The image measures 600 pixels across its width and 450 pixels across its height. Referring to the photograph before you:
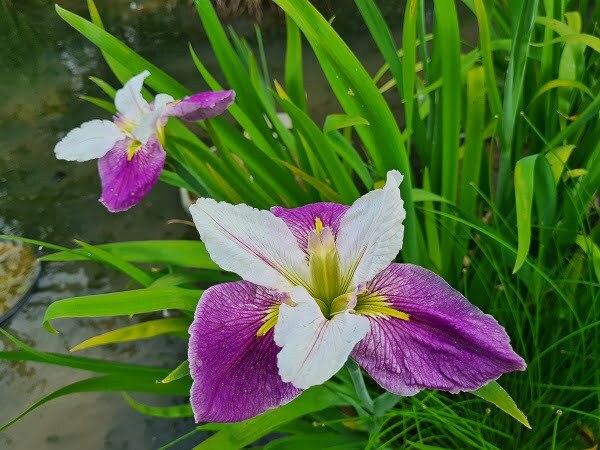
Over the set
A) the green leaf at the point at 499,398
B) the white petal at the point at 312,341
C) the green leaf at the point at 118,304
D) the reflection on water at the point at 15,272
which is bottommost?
the reflection on water at the point at 15,272

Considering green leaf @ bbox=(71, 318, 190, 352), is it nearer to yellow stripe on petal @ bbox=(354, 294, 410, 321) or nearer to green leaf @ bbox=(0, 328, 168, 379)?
green leaf @ bbox=(0, 328, 168, 379)

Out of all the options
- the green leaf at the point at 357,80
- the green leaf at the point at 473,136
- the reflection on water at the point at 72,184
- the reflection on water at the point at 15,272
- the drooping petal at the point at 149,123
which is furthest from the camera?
the reflection on water at the point at 15,272

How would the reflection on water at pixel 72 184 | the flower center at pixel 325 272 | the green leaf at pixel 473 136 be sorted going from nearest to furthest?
Answer: 1. the flower center at pixel 325 272
2. the green leaf at pixel 473 136
3. the reflection on water at pixel 72 184

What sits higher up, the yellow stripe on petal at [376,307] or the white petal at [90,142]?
the yellow stripe on petal at [376,307]

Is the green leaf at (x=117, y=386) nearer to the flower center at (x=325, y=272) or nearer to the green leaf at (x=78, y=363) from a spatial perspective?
the green leaf at (x=78, y=363)

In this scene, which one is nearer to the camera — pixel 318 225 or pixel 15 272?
pixel 318 225

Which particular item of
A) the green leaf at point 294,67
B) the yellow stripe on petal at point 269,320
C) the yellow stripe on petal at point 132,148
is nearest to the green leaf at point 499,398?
the yellow stripe on petal at point 269,320

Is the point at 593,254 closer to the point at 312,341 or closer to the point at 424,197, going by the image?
the point at 424,197

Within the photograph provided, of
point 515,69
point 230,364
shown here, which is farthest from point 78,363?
point 515,69
